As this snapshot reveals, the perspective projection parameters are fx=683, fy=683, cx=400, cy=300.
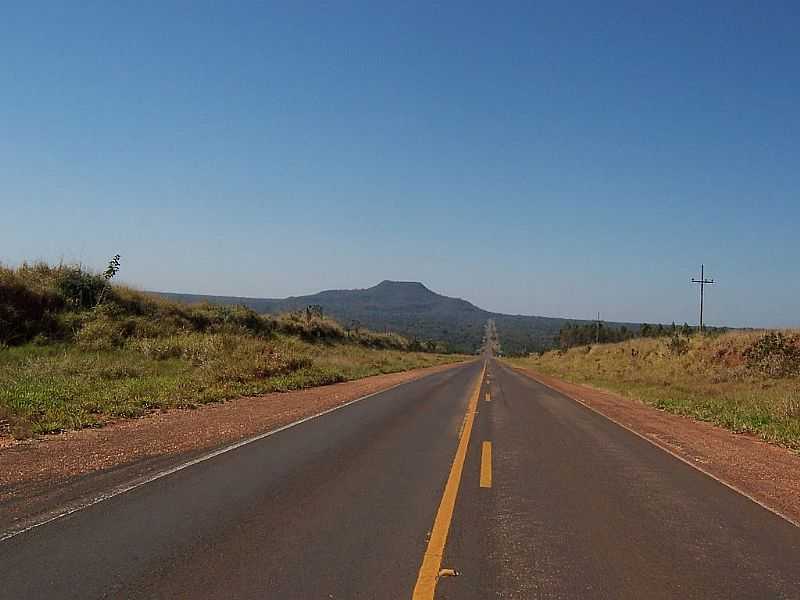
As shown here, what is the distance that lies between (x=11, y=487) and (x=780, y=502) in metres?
9.31

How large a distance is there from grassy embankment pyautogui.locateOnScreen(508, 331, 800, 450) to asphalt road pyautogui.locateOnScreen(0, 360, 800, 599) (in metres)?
7.45

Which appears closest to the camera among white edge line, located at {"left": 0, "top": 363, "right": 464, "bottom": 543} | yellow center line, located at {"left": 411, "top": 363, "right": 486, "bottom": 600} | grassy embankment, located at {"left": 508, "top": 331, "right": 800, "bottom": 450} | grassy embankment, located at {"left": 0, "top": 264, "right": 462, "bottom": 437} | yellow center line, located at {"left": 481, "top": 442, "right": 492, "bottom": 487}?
yellow center line, located at {"left": 411, "top": 363, "right": 486, "bottom": 600}

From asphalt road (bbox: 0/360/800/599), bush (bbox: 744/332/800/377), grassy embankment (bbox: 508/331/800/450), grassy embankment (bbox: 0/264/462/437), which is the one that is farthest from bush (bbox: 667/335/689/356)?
asphalt road (bbox: 0/360/800/599)

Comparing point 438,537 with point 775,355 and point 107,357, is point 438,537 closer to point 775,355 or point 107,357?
point 107,357

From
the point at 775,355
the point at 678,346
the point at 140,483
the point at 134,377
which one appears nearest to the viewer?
the point at 140,483

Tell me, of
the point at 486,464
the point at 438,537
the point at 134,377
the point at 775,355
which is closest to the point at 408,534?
the point at 438,537

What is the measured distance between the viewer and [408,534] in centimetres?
654

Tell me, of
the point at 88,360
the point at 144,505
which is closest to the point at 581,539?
the point at 144,505

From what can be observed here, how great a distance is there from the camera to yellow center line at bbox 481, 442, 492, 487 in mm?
9156

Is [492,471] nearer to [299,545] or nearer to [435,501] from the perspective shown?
[435,501]

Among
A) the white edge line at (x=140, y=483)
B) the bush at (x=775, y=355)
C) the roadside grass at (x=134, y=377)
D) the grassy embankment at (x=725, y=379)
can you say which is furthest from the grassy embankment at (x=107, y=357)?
the bush at (x=775, y=355)

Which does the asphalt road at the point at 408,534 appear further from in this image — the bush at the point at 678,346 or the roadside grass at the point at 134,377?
the bush at the point at 678,346

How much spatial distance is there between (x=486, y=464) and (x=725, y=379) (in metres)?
27.1

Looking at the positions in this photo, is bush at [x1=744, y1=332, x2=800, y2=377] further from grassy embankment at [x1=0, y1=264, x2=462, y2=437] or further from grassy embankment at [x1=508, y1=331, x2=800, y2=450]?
grassy embankment at [x1=0, y1=264, x2=462, y2=437]
